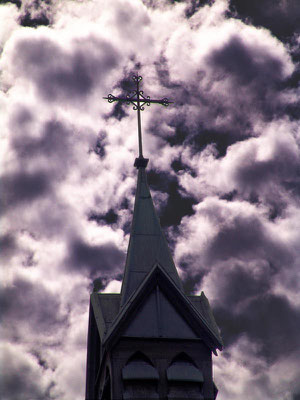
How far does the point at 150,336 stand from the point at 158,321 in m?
0.86

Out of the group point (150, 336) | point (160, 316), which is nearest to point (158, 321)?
point (160, 316)

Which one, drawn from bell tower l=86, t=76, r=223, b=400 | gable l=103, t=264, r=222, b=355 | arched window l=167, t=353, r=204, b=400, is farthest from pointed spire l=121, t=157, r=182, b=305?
arched window l=167, t=353, r=204, b=400

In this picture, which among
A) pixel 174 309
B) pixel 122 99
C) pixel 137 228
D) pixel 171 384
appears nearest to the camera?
pixel 171 384

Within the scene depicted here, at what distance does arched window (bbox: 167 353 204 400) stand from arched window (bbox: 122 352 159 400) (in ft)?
2.16

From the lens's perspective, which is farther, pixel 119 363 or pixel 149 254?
pixel 149 254

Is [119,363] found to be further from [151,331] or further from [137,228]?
[137,228]

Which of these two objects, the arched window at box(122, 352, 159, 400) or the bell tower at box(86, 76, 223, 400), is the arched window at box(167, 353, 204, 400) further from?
the arched window at box(122, 352, 159, 400)

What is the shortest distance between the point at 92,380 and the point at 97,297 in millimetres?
3957

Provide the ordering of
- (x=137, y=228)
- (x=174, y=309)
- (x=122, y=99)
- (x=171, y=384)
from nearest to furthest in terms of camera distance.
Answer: (x=171, y=384) → (x=174, y=309) → (x=137, y=228) → (x=122, y=99)

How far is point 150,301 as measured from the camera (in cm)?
3756

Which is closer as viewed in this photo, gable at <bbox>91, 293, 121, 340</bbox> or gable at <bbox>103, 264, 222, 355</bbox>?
gable at <bbox>103, 264, 222, 355</bbox>

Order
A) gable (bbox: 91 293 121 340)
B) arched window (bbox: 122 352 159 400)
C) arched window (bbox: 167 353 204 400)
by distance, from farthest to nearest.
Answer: gable (bbox: 91 293 121 340) → arched window (bbox: 167 353 204 400) → arched window (bbox: 122 352 159 400)

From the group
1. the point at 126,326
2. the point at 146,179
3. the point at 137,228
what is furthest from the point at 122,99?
the point at 126,326

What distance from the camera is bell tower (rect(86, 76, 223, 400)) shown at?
35188 mm
